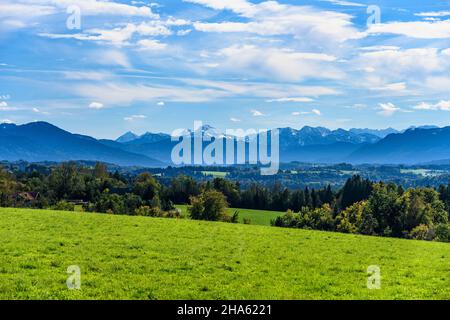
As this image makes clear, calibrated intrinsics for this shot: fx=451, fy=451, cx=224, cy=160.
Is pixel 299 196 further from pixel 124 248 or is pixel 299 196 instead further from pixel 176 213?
pixel 124 248

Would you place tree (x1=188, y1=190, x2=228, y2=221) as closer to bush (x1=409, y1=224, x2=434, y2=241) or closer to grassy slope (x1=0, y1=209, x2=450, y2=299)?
bush (x1=409, y1=224, x2=434, y2=241)

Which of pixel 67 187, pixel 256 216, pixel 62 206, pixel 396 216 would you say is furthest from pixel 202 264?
pixel 67 187

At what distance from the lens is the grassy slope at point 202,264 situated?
627 inches

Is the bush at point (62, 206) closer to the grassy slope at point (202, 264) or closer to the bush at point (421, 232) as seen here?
the bush at point (421, 232)

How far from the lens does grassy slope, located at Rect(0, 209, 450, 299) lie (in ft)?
52.3

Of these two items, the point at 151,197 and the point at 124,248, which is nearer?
the point at 124,248

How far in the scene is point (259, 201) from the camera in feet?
494

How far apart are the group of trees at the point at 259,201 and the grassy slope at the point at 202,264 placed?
204 ft

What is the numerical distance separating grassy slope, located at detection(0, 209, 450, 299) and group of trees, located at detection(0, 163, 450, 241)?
204ft

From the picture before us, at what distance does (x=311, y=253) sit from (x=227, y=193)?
119774mm

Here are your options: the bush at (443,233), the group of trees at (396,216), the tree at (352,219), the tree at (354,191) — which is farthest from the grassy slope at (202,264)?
the tree at (354,191)

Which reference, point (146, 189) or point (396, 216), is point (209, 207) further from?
point (146, 189)

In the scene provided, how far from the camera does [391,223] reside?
96438mm

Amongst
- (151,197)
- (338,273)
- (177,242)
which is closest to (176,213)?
(151,197)
